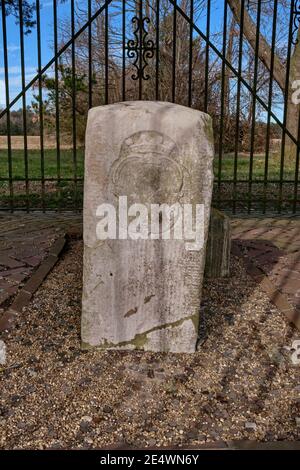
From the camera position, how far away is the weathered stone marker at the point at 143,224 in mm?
2422

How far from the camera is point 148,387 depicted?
7.84ft

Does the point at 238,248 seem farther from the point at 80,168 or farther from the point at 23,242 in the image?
the point at 80,168

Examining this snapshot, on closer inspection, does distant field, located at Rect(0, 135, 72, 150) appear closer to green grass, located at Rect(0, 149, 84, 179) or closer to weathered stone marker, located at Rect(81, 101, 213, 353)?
green grass, located at Rect(0, 149, 84, 179)

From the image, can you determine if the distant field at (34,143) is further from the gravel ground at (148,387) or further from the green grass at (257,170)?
the gravel ground at (148,387)

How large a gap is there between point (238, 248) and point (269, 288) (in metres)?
0.99

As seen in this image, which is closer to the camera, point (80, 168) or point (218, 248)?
point (218, 248)

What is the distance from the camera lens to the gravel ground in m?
2.05

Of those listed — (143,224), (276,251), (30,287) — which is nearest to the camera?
(143,224)

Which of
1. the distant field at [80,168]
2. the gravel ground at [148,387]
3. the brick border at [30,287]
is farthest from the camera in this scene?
the distant field at [80,168]

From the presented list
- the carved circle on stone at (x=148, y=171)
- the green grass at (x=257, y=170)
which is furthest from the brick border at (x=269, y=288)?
the green grass at (x=257, y=170)

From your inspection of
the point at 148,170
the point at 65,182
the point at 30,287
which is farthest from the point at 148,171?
the point at 65,182

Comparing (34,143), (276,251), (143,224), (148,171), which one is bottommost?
(276,251)
